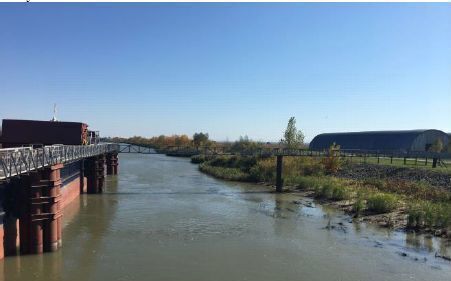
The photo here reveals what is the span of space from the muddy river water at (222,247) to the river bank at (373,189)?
2130 millimetres

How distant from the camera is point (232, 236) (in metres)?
27.7

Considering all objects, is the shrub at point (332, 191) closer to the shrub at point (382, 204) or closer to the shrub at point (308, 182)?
the shrub at point (308, 182)

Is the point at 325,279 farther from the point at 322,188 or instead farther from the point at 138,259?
the point at 322,188

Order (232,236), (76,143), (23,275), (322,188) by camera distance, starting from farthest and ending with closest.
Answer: (322,188), (76,143), (232,236), (23,275)

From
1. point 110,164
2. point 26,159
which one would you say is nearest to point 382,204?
point 26,159

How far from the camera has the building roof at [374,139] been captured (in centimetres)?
8513

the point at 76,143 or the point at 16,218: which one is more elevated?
the point at 76,143

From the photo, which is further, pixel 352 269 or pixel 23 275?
pixel 352 269

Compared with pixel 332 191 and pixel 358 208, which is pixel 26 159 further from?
pixel 332 191

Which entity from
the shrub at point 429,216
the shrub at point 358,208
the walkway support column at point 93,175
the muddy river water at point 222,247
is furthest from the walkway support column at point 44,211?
the shrub at point 358,208

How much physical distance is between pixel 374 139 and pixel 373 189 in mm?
59481

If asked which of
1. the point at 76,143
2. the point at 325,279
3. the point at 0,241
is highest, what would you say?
the point at 76,143

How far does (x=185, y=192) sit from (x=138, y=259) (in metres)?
25.5

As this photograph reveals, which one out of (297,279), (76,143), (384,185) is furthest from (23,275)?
(384,185)
